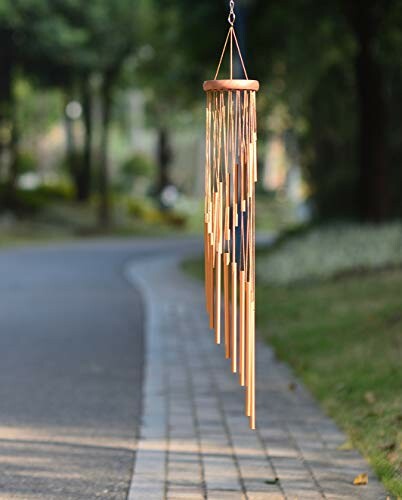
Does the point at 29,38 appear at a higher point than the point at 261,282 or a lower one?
higher

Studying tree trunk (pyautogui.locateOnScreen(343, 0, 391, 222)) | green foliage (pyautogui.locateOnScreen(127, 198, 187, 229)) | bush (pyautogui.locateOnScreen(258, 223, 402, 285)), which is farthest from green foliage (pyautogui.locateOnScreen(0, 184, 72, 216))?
bush (pyautogui.locateOnScreen(258, 223, 402, 285))

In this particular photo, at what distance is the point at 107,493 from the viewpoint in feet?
20.8

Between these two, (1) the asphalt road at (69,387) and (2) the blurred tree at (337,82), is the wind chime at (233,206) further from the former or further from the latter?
(2) the blurred tree at (337,82)

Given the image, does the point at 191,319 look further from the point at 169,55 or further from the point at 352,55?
the point at 169,55

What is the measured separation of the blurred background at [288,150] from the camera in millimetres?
11930

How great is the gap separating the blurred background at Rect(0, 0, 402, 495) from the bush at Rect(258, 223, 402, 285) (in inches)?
1.7

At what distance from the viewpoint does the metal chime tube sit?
5824mm

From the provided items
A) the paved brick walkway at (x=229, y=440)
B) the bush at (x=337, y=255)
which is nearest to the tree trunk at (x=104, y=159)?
the bush at (x=337, y=255)

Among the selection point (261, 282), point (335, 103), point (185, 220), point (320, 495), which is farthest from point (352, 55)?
point (185, 220)

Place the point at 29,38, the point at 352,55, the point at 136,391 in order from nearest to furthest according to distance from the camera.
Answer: the point at 136,391
the point at 352,55
the point at 29,38

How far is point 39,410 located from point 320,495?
10.6ft

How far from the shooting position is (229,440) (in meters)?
7.66

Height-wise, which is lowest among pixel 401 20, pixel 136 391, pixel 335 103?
pixel 136 391

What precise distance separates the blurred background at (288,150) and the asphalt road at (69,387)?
5.01ft
